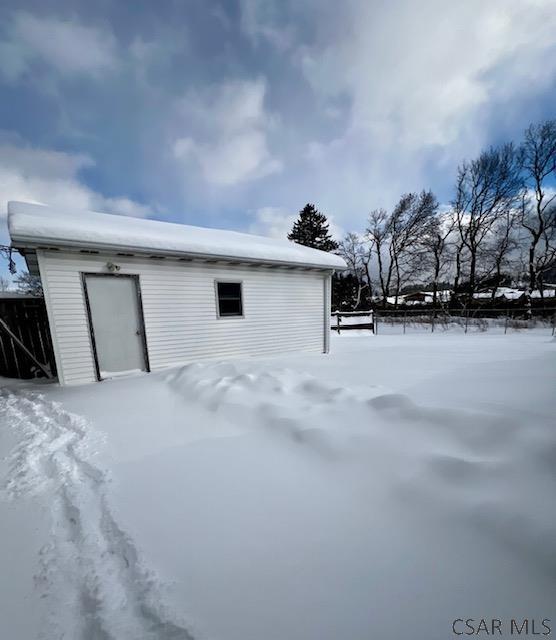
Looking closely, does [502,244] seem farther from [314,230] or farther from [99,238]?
[99,238]

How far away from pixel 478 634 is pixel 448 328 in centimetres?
1675

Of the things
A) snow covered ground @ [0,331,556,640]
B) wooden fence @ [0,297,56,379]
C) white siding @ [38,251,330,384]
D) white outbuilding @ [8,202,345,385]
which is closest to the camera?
snow covered ground @ [0,331,556,640]

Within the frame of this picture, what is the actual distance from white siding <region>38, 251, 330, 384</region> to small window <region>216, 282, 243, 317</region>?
0.16 meters

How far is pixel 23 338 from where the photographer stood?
18.8ft

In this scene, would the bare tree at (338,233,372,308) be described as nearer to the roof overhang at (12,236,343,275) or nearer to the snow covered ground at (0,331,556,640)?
the roof overhang at (12,236,343,275)

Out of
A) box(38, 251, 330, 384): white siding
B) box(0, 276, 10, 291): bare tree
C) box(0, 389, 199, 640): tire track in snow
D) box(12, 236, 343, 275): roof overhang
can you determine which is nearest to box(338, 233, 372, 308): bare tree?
box(38, 251, 330, 384): white siding

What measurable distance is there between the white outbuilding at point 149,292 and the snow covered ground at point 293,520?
244 centimetres

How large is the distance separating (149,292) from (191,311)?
1.00 m

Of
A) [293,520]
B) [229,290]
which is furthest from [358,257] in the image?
[293,520]

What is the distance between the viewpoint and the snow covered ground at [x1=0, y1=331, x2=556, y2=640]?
1.03m

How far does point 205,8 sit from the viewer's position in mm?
6715

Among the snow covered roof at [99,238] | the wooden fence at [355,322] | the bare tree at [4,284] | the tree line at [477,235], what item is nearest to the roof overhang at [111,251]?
the snow covered roof at [99,238]

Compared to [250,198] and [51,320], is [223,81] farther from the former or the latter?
[51,320]

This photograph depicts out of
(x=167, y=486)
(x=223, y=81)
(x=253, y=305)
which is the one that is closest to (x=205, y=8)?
(x=223, y=81)
